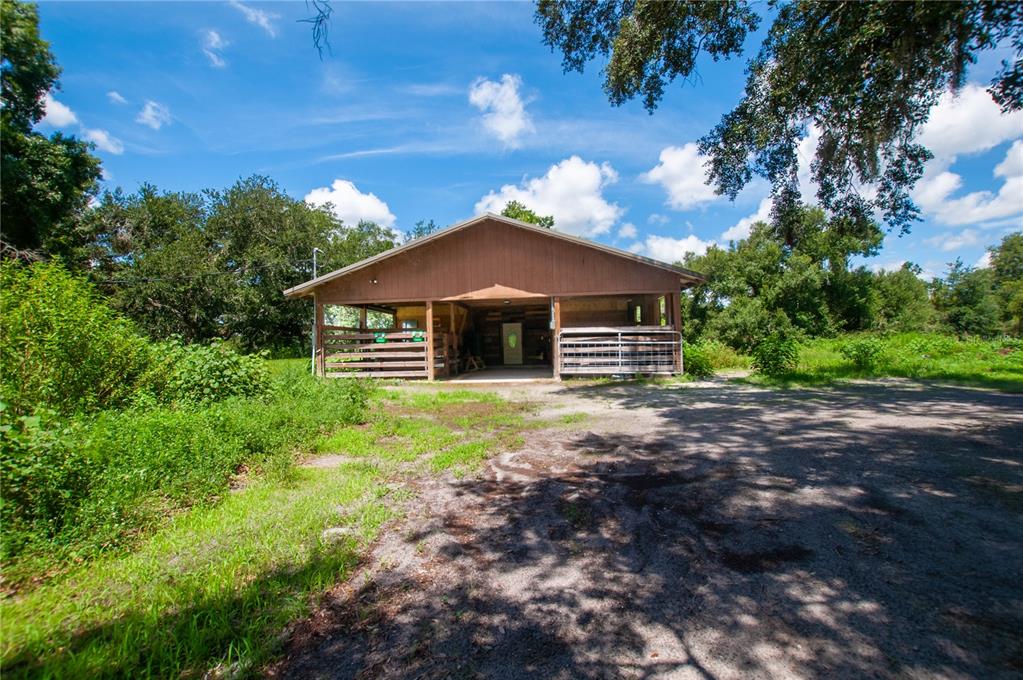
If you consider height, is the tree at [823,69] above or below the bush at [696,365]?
above

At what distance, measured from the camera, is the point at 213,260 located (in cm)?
2639

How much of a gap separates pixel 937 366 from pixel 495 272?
13.1 metres

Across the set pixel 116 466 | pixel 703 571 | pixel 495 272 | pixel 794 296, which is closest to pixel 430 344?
pixel 495 272

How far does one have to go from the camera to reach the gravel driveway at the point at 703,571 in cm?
217

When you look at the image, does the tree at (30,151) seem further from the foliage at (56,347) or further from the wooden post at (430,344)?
the foliage at (56,347)

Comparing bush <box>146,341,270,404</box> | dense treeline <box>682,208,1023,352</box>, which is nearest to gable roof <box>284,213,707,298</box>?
bush <box>146,341,270,404</box>

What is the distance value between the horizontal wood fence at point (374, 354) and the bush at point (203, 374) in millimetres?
7357

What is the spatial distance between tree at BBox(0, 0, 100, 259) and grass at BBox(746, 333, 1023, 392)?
27.6 m

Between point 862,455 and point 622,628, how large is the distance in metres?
4.24

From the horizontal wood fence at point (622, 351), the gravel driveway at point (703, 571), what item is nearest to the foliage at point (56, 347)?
the gravel driveway at point (703, 571)

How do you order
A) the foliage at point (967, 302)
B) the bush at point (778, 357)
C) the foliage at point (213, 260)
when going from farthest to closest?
the foliage at point (967, 302) < the foliage at point (213, 260) < the bush at point (778, 357)

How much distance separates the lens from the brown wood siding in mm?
14531

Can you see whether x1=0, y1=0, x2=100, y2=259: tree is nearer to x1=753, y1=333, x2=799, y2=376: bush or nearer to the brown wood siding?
the brown wood siding

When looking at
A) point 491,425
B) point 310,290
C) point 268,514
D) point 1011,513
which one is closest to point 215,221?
point 310,290
